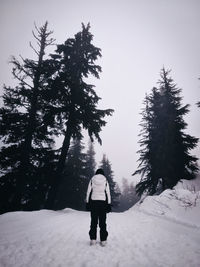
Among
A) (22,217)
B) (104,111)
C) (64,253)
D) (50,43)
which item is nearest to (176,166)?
(104,111)

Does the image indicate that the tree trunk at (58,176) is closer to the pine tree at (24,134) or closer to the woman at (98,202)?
the pine tree at (24,134)

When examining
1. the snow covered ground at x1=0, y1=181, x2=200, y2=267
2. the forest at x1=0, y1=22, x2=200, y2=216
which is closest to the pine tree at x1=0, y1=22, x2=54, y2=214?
the forest at x1=0, y1=22, x2=200, y2=216

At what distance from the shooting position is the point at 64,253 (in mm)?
3713

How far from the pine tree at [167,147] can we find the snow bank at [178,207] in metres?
5.56

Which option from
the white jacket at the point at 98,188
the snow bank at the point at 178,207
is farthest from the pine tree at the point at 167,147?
the white jacket at the point at 98,188

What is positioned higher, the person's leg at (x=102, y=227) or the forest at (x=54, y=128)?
the forest at (x=54, y=128)

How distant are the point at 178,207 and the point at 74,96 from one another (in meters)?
10.3

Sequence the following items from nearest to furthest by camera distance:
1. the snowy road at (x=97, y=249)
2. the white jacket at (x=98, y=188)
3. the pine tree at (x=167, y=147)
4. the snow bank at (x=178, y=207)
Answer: the snowy road at (x=97, y=249)
the white jacket at (x=98, y=188)
the snow bank at (x=178, y=207)
the pine tree at (x=167, y=147)

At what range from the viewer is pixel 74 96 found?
13.4 meters

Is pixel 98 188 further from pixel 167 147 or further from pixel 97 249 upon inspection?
pixel 167 147

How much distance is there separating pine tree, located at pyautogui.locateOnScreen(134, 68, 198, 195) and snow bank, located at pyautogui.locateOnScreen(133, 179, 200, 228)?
5561 millimetres

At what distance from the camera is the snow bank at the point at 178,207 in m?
7.47

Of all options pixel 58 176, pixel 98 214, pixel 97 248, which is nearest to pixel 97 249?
pixel 97 248

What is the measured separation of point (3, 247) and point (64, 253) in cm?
161
